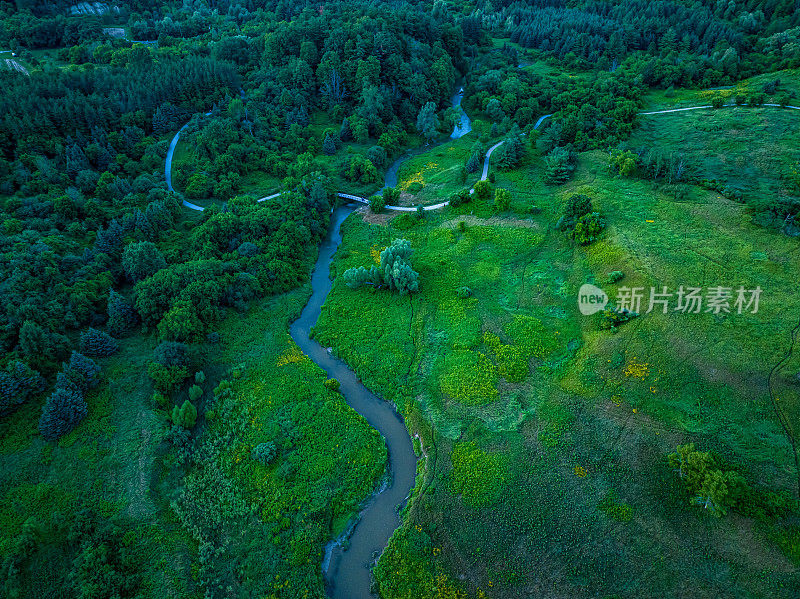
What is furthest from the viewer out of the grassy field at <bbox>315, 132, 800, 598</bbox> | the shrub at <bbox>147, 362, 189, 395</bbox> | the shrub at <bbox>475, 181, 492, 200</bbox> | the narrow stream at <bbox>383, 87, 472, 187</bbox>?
the narrow stream at <bbox>383, 87, 472, 187</bbox>

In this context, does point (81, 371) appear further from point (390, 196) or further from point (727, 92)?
point (727, 92)

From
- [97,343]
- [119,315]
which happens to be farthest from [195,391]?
[119,315]

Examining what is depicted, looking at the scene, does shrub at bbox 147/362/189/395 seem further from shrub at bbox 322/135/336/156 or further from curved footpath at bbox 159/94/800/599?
shrub at bbox 322/135/336/156

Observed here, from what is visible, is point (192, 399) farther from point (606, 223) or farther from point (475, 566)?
Answer: point (606, 223)

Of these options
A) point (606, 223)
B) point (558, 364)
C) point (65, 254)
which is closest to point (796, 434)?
point (558, 364)

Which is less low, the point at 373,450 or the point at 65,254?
the point at 65,254

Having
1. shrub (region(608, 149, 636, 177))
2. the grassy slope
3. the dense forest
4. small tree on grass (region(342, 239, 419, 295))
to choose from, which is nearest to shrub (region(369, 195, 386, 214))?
the dense forest

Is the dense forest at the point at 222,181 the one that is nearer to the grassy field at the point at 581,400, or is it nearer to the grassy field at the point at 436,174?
the grassy field at the point at 581,400
